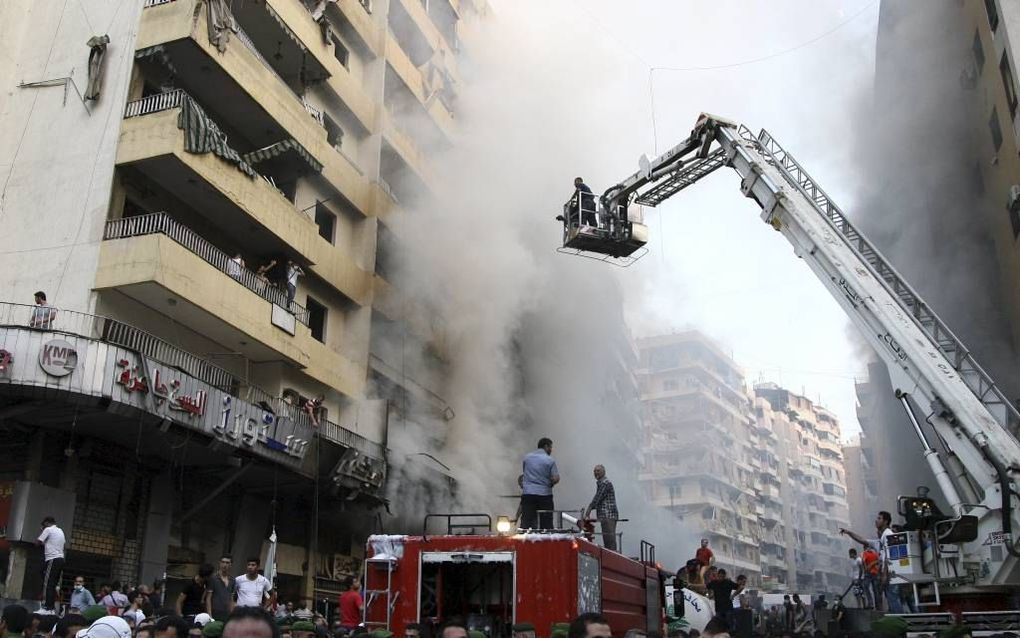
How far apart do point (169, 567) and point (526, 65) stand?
1919 cm

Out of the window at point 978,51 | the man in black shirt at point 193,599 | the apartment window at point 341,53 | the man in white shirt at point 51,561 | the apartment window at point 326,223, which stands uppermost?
the apartment window at point 341,53

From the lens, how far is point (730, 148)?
14.2m

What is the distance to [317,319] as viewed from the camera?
887 inches

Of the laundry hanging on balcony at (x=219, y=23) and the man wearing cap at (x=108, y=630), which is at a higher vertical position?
the laundry hanging on balcony at (x=219, y=23)

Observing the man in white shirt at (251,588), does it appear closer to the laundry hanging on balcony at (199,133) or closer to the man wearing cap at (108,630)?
the man wearing cap at (108,630)

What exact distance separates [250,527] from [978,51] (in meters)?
18.5

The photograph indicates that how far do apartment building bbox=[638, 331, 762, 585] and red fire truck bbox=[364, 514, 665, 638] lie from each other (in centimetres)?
5053

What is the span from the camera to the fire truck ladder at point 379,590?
312 inches

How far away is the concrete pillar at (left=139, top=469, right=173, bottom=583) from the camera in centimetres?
1583

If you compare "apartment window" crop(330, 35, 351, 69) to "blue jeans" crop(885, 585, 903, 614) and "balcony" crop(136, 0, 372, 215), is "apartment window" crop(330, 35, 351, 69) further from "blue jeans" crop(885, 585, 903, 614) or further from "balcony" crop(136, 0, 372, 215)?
"blue jeans" crop(885, 585, 903, 614)

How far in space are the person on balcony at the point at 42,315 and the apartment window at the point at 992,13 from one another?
17389 mm

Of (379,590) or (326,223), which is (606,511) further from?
(326,223)

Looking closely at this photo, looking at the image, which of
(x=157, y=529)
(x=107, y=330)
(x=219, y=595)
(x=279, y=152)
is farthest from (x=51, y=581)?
(x=279, y=152)

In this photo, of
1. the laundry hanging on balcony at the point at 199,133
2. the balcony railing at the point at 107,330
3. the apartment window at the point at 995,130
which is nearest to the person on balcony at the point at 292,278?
the laundry hanging on balcony at the point at 199,133
